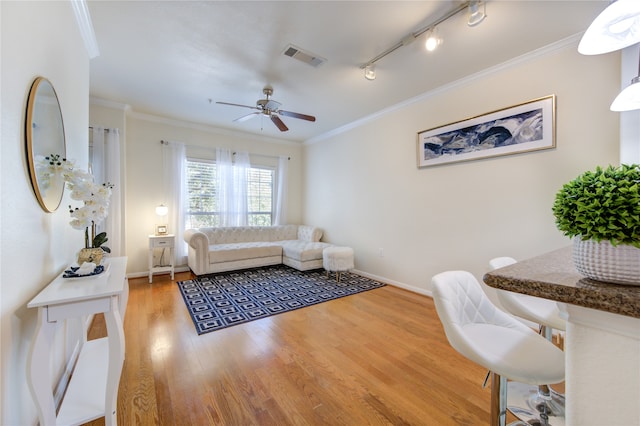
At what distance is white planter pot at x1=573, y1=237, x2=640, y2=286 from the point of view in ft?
1.67

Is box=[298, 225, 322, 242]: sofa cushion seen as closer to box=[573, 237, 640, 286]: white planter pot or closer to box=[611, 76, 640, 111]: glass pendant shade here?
box=[611, 76, 640, 111]: glass pendant shade

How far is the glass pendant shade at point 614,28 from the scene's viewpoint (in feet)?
2.63

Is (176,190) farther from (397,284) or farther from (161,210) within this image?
(397,284)

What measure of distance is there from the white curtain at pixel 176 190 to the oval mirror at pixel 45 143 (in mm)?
2882

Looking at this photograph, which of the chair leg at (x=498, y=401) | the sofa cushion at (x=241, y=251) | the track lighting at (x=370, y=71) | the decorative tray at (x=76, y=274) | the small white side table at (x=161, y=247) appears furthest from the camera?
the sofa cushion at (x=241, y=251)

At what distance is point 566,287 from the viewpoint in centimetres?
52

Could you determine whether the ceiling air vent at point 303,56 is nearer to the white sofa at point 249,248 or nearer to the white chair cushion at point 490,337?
the white chair cushion at point 490,337

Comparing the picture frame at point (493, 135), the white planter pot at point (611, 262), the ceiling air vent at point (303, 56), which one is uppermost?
Answer: the ceiling air vent at point (303, 56)

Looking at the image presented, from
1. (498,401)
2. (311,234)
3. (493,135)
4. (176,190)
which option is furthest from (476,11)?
(176,190)

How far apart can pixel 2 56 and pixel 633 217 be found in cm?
201

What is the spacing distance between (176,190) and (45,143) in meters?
3.20

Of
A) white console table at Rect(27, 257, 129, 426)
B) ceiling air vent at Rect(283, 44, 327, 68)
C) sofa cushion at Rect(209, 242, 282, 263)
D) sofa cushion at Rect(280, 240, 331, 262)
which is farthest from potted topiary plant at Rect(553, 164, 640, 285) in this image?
sofa cushion at Rect(209, 242, 282, 263)

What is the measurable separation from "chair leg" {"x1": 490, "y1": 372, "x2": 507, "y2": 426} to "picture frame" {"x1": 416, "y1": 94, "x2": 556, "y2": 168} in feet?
7.67

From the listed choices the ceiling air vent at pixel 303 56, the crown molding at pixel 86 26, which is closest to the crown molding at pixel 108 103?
the crown molding at pixel 86 26
